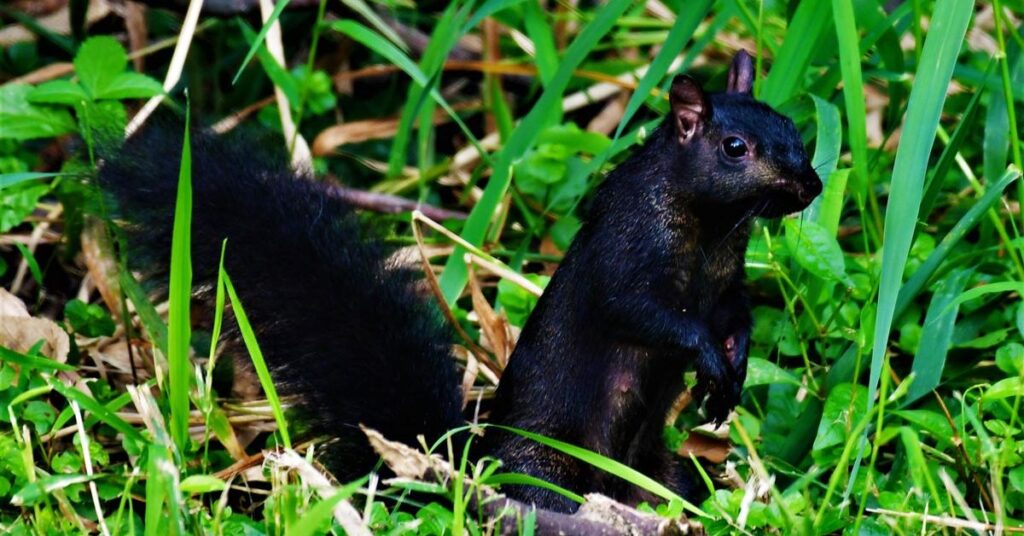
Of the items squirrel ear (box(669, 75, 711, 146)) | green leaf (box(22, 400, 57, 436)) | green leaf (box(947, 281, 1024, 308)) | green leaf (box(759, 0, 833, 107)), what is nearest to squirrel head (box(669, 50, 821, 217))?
squirrel ear (box(669, 75, 711, 146))

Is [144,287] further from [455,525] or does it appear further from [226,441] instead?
[455,525]

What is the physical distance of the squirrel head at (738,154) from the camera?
2721 mm

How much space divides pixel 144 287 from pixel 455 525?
906mm

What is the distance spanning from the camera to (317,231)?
2969 mm

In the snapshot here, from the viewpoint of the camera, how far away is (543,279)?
3568mm

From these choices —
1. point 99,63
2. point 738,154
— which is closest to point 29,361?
point 99,63

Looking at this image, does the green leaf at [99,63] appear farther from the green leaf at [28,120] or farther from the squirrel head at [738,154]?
the squirrel head at [738,154]

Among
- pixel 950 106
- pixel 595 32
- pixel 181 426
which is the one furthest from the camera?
pixel 950 106

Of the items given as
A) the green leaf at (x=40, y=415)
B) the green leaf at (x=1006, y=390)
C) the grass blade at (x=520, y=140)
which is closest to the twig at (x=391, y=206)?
the grass blade at (x=520, y=140)

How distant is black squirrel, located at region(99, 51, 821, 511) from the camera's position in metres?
2.83

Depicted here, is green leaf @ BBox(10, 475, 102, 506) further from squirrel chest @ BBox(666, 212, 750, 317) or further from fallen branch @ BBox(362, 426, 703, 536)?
squirrel chest @ BBox(666, 212, 750, 317)

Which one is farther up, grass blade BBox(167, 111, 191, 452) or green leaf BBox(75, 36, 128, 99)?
green leaf BBox(75, 36, 128, 99)

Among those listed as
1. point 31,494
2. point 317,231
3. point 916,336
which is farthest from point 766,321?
point 31,494

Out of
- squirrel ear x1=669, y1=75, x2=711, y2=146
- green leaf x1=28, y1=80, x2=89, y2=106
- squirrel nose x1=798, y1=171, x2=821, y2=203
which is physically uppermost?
squirrel ear x1=669, y1=75, x2=711, y2=146
